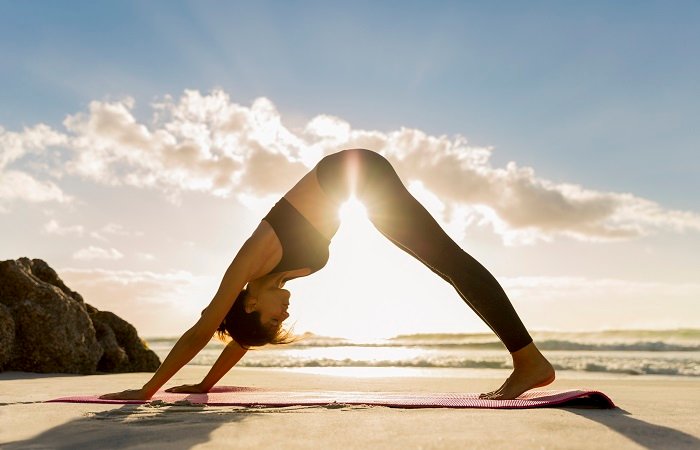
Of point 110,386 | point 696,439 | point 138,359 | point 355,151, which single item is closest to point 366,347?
point 138,359

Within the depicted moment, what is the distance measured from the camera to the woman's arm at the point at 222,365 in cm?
404

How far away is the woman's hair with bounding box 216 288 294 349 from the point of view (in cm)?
372

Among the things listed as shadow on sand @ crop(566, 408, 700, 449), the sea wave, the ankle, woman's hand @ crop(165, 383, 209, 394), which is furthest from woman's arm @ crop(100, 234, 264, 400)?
the sea wave

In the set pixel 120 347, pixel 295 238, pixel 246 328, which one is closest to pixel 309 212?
pixel 295 238

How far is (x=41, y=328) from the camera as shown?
669 cm

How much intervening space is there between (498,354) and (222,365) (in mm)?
11886

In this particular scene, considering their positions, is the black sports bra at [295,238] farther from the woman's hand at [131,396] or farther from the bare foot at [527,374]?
the bare foot at [527,374]

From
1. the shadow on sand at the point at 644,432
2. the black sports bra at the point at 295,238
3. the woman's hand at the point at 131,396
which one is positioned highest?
the black sports bra at the point at 295,238

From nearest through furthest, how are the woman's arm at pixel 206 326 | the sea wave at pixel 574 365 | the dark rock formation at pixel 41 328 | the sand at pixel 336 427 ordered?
the sand at pixel 336 427 → the woman's arm at pixel 206 326 → the dark rock formation at pixel 41 328 → the sea wave at pixel 574 365

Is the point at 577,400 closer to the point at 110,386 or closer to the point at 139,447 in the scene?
the point at 139,447

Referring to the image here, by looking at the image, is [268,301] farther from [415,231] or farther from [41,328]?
[41,328]

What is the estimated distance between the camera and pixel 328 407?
10.3ft

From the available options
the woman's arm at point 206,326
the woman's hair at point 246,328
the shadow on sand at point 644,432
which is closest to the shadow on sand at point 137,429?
the woman's arm at point 206,326

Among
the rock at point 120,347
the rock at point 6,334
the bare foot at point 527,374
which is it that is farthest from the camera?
the rock at point 120,347
